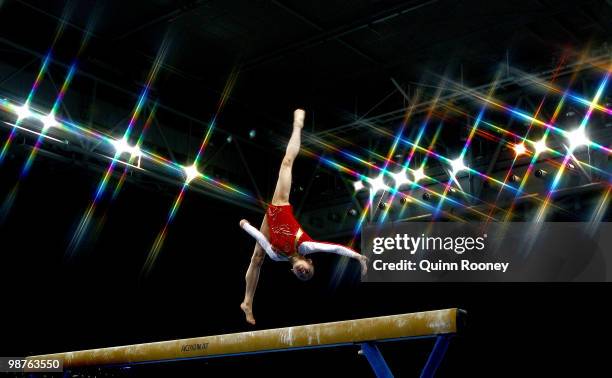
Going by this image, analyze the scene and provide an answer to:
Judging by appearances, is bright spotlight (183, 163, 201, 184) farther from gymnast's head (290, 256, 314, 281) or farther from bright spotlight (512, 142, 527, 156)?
gymnast's head (290, 256, 314, 281)

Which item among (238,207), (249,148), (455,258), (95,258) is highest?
(249,148)

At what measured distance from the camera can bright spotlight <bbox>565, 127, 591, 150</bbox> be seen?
10.3 meters

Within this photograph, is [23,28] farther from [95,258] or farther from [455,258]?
[455,258]

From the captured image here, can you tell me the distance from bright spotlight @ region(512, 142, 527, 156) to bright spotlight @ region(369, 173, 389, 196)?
7.49 feet

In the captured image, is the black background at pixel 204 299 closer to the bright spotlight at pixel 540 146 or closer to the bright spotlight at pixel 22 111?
the bright spotlight at pixel 22 111

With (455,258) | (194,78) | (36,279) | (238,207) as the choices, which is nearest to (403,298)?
(455,258)

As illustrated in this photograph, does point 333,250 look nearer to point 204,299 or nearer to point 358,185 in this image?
point 358,185

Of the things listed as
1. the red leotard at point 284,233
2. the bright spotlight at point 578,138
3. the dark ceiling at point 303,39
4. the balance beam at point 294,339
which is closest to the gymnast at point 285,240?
the red leotard at point 284,233

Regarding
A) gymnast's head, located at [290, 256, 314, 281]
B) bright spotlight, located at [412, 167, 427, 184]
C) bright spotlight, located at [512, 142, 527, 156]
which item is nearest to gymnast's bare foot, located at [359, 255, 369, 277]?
gymnast's head, located at [290, 256, 314, 281]

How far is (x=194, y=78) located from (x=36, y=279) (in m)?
3.92

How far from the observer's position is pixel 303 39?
408 inches

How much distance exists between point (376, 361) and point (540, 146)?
20.8 ft

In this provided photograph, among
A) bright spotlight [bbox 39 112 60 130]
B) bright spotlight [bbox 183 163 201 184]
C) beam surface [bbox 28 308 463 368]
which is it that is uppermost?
bright spotlight [bbox 183 163 201 184]

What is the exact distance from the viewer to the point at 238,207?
1322 cm
